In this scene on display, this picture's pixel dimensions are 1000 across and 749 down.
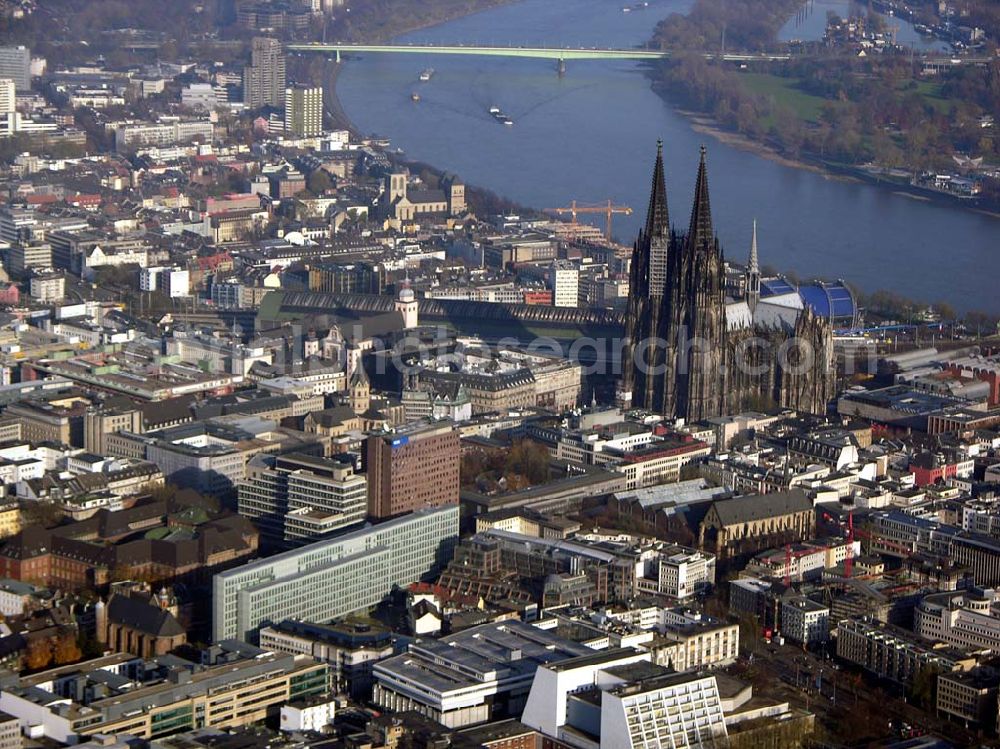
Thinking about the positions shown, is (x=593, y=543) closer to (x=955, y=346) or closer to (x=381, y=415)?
(x=381, y=415)

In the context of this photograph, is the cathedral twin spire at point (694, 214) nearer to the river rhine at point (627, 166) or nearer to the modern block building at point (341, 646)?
the river rhine at point (627, 166)

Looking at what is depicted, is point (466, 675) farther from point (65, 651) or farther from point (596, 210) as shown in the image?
point (596, 210)

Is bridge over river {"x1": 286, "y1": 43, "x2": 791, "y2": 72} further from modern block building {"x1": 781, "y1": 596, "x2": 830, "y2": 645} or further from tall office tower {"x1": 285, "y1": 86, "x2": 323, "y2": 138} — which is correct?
modern block building {"x1": 781, "y1": 596, "x2": 830, "y2": 645}

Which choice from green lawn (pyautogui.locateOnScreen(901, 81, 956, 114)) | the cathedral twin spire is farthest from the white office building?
green lawn (pyautogui.locateOnScreen(901, 81, 956, 114))

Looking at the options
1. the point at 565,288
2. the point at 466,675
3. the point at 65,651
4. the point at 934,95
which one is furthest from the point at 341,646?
the point at 934,95

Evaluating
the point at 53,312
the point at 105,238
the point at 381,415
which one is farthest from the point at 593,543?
the point at 105,238

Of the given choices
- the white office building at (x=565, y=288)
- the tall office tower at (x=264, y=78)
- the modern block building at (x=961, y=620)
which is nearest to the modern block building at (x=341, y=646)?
the modern block building at (x=961, y=620)

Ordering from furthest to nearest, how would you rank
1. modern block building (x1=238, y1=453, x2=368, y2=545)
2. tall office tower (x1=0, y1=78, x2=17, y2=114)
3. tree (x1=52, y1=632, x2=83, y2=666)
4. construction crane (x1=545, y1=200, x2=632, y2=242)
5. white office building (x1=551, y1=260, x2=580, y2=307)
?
tall office tower (x1=0, y1=78, x2=17, y2=114)
construction crane (x1=545, y1=200, x2=632, y2=242)
white office building (x1=551, y1=260, x2=580, y2=307)
modern block building (x1=238, y1=453, x2=368, y2=545)
tree (x1=52, y1=632, x2=83, y2=666)
